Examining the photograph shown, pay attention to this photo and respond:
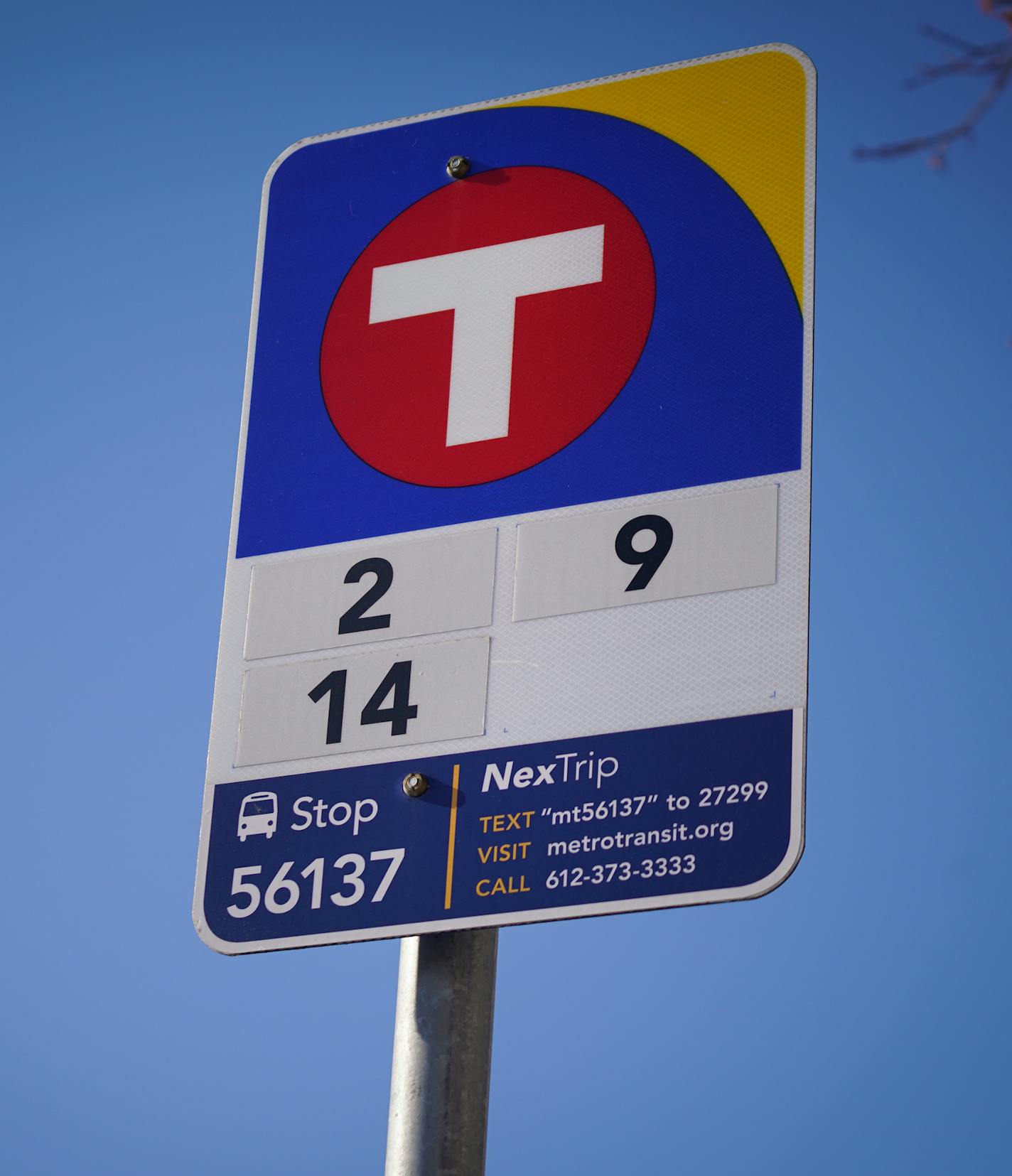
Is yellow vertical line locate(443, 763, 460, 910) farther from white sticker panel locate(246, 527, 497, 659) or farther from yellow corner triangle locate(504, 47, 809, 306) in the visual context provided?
yellow corner triangle locate(504, 47, 809, 306)

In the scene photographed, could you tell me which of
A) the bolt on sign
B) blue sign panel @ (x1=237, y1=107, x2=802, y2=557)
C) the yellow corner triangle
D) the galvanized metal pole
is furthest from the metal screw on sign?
the yellow corner triangle

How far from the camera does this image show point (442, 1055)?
256cm

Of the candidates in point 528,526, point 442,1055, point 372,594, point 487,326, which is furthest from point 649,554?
point 442,1055

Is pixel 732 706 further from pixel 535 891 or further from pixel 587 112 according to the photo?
pixel 587 112

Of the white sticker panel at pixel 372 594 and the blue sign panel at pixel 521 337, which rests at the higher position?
the blue sign panel at pixel 521 337

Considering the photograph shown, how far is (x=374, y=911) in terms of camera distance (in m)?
2.53

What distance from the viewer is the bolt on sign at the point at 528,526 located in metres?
2.48

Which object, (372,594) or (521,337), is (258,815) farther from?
(521,337)

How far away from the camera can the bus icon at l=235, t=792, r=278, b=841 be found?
265 centimetres

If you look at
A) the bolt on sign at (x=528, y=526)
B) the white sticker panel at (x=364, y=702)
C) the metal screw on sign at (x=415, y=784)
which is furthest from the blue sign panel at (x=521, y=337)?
the metal screw on sign at (x=415, y=784)

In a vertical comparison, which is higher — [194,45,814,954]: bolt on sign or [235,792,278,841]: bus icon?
[194,45,814,954]: bolt on sign

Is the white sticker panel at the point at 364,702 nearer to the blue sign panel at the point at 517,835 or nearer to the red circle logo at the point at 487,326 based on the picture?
the blue sign panel at the point at 517,835

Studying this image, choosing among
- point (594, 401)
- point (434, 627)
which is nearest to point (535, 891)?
point (434, 627)

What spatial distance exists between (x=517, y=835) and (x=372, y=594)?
45 cm
